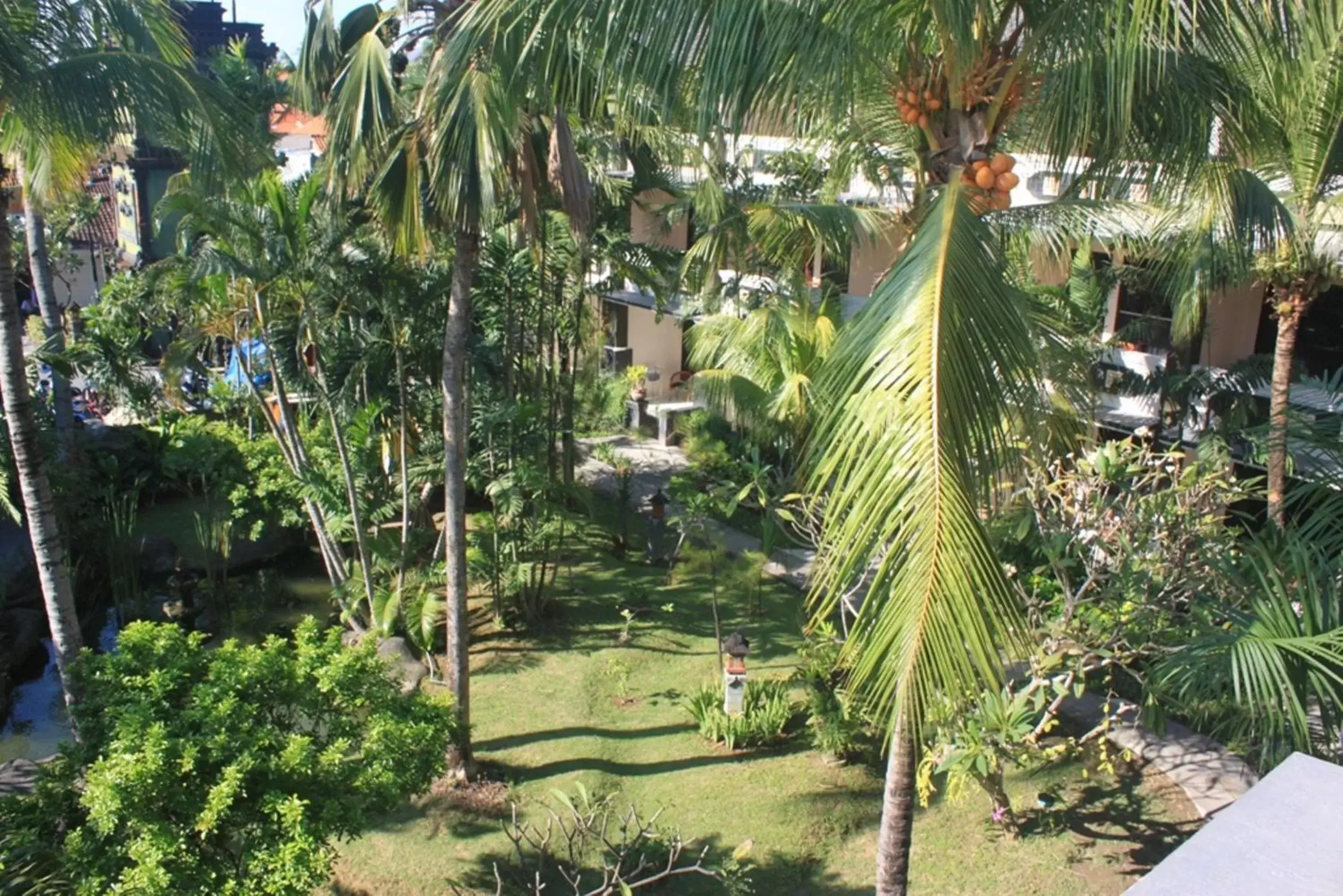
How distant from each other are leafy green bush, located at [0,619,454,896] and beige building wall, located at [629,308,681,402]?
57.0 ft

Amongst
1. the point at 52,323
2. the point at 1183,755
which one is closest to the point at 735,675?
the point at 1183,755

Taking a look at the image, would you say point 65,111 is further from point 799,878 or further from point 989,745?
point 989,745

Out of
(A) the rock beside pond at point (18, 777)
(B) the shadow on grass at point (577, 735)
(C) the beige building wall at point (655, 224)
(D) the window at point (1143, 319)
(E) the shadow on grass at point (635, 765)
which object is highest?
(C) the beige building wall at point (655, 224)

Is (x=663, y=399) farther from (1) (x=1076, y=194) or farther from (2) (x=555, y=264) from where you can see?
(1) (x=1076, y=194)

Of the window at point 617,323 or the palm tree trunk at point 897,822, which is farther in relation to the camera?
the window at point 617,323

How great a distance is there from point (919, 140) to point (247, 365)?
28.2ft

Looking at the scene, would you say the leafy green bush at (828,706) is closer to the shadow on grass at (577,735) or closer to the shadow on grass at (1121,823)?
the shadow on grass at (577,735)

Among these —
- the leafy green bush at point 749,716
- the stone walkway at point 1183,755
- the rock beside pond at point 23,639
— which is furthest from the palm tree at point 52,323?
the stone walkway at point 1183,755

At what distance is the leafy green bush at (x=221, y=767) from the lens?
17.0ft

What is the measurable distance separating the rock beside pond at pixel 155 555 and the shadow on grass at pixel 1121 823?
11121mm

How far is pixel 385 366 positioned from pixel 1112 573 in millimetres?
7624

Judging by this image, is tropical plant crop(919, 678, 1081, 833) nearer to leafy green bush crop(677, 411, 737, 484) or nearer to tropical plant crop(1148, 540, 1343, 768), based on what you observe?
tropical plant crop(1148, 540, 1343, 768)

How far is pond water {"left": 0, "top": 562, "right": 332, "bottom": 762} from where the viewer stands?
10711mm

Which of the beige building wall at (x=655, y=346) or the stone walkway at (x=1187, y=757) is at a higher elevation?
the beige building wall at (x=655, y=346)
